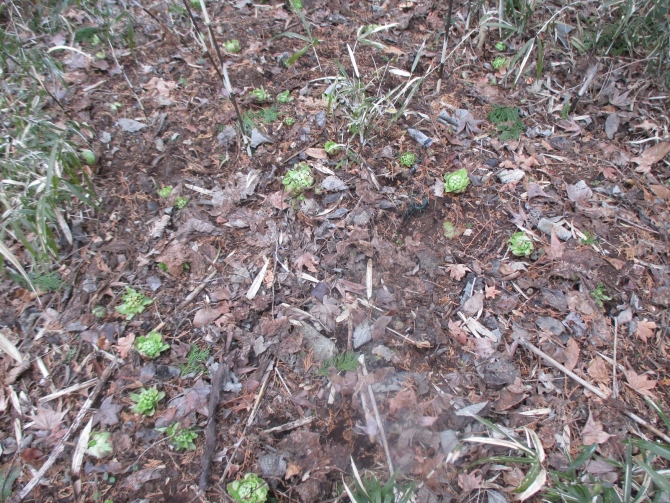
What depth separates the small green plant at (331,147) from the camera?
2557 mm

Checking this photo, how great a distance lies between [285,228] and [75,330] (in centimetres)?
123

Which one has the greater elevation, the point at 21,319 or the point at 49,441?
the point at 21,319

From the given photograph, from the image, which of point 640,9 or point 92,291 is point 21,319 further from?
point 640,9

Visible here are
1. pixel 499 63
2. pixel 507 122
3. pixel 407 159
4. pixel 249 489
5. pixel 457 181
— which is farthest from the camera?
pixel 499 63

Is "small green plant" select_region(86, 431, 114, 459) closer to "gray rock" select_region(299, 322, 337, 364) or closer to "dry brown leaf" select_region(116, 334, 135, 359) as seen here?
"dry brown leaf" select_region(116, 334, 135, 359)

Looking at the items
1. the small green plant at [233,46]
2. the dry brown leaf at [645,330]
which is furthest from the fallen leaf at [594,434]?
the small green plant at [233,46]

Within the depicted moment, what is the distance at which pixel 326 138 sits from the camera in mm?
2680

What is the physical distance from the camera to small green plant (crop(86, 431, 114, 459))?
5.90 ft

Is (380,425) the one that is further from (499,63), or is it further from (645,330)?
(499,63)

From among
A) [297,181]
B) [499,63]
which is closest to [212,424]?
[297,181]

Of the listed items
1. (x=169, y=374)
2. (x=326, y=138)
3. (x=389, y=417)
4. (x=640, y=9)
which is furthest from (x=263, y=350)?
(x=640, y=9)

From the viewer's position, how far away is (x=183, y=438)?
181cm

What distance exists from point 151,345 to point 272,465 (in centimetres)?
84

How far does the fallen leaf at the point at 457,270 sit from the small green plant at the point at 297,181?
973 millimetres
